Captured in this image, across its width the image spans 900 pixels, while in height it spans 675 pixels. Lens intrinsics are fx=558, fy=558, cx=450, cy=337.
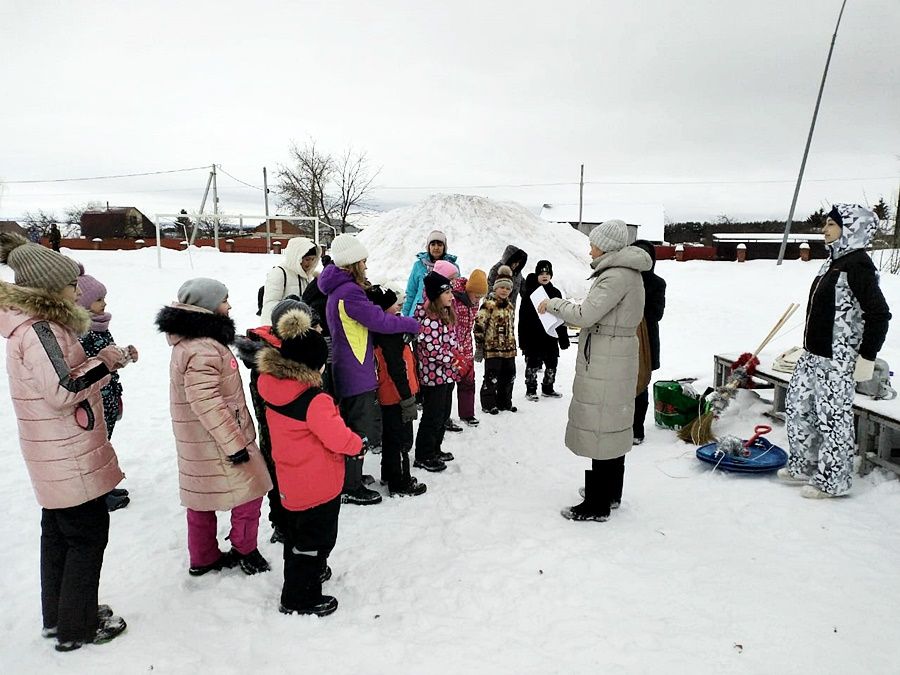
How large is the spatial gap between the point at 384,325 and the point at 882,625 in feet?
11.3

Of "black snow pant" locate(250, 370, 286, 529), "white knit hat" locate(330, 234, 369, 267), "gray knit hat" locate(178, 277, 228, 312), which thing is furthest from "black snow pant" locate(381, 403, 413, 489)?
"gray knit hat" locate(178, 277, 228, 312)

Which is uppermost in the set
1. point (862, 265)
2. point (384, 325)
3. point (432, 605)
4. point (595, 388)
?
point (862, 265)

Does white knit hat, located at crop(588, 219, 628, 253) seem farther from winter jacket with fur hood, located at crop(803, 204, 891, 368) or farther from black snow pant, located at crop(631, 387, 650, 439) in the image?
black snow pant, located at crop(631, 387, 650, 439)

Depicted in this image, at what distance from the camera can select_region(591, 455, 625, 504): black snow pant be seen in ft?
13.6

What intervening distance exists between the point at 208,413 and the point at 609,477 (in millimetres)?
2855

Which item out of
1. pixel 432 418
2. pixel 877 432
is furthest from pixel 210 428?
pixel 877 432

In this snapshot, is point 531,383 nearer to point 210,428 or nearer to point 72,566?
point 210,428

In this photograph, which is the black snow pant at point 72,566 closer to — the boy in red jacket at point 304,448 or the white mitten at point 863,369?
the boy in red jacket at point 304,448

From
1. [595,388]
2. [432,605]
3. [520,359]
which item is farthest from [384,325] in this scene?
[520,359]

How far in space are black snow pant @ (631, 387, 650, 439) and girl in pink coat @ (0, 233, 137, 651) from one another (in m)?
4.63

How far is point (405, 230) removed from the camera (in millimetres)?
18891

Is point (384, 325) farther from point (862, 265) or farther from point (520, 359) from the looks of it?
point (520, 359)

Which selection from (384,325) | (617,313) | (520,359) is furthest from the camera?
(520,359)

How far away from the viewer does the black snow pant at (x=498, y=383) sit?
693 centimetres
